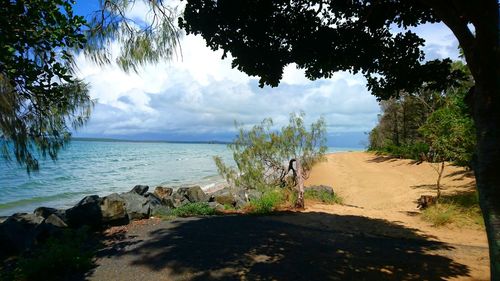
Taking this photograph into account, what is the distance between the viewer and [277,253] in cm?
744

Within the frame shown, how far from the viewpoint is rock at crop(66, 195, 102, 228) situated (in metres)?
10.5

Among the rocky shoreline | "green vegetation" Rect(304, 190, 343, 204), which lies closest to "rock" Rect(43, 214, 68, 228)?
the rocky shoreline

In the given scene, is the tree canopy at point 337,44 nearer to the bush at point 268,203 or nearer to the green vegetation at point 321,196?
the bush at point 268,203

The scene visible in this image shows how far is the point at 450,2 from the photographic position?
4.46 metres

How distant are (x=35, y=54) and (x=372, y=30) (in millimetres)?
5973

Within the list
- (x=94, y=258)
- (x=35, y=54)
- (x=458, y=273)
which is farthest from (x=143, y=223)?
(x=458, y=273)

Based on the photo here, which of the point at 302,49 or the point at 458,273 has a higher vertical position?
the point at 302,49

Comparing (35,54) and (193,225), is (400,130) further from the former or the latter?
(35,54)

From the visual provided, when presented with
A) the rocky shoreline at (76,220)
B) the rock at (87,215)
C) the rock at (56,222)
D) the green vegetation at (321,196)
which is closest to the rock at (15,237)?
the rocky shoreline at (76,220)

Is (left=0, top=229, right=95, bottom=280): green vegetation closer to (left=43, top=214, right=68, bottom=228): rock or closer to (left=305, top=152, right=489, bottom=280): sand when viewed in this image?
(left=43, top=214, right=68, bottom=228): rock

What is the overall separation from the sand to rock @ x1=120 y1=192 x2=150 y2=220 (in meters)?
6.11

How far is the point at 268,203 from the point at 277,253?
6.15 metres

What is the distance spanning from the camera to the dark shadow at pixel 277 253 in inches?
251

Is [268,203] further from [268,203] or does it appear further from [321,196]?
[321,196]
